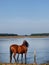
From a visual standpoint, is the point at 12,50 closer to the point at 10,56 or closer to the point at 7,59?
the point at 10,56

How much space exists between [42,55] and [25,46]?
1.67m

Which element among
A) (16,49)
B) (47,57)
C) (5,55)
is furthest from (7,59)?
Result: (47,57)

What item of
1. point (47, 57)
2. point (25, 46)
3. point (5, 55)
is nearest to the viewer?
point (25, 46)

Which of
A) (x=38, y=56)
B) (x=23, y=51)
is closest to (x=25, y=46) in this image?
(x=23, y=51)

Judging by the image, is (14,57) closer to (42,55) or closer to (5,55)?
(5,55)

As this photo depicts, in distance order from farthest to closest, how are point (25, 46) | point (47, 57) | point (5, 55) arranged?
point (47, 57) → point (5, 55) → point (25, 46)

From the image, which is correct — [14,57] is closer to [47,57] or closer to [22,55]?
[22,55]

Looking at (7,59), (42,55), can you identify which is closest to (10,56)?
(7,59)

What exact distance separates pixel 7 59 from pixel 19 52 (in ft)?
3.98

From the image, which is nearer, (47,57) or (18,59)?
(18,59)

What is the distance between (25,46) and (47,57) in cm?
224

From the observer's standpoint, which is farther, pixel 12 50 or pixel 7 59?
pixel 7 59

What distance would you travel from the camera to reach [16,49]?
1310 cm

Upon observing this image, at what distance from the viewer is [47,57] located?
1480 centimetres
